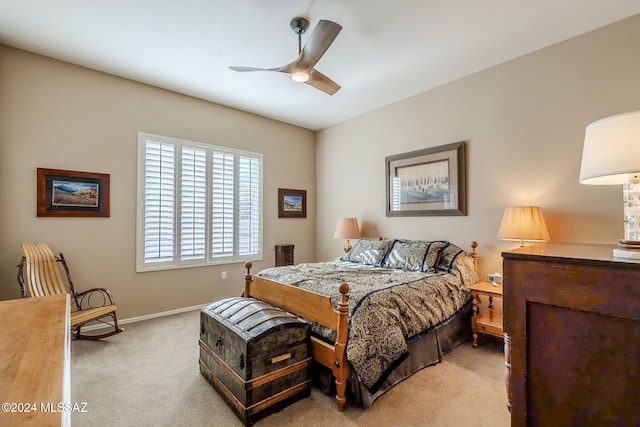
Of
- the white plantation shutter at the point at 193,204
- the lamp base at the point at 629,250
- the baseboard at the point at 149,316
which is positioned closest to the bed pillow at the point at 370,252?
the white plantation shutter at the point at 193,204

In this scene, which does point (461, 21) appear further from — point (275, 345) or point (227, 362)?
point (227, 362)

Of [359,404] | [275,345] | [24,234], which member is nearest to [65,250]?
[24,234]

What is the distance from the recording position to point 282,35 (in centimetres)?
276

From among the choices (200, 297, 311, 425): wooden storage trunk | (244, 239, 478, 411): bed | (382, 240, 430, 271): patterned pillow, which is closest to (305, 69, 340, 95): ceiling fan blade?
(244, 239, 478, 411): bed

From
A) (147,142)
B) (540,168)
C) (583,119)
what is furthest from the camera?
(147,142)

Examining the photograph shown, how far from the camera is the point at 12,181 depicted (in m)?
3.03

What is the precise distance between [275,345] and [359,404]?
2.39ft

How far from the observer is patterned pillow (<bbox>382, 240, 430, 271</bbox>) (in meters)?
3.36

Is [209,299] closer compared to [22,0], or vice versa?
[22,0]

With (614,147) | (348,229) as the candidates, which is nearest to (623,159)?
(614,147)

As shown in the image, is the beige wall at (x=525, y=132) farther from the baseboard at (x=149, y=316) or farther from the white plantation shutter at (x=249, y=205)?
the baseboard at (x=149, y=316)

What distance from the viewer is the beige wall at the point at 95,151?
3.04m

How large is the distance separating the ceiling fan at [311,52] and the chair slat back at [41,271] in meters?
2.68

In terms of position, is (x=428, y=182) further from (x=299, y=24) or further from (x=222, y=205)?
(x=222, y=205)
